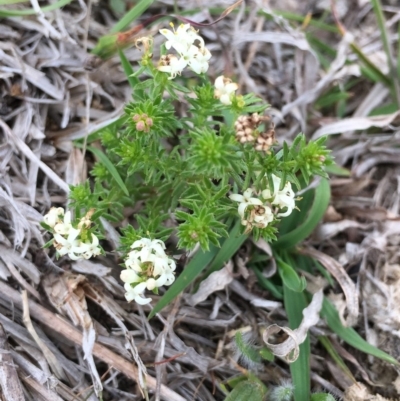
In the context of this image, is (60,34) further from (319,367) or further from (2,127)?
(319,367)

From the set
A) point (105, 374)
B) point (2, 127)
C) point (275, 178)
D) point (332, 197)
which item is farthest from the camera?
point (332, 197)

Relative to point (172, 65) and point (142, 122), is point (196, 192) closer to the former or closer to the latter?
point (142, 122)

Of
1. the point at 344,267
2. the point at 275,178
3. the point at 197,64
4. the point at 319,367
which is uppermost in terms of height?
the point at 197,64

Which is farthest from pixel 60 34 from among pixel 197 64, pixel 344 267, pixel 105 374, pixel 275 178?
pixel 344 267

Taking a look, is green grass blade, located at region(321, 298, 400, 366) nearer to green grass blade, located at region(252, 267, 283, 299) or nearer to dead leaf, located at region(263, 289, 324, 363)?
dead leaf, located at region(263, 289, 324, 363)

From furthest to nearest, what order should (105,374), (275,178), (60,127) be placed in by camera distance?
(60,127)
(105,374)
(275,178)

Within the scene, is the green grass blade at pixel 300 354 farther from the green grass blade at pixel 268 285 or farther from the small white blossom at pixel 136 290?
the small white blossom at pixel 136 290
